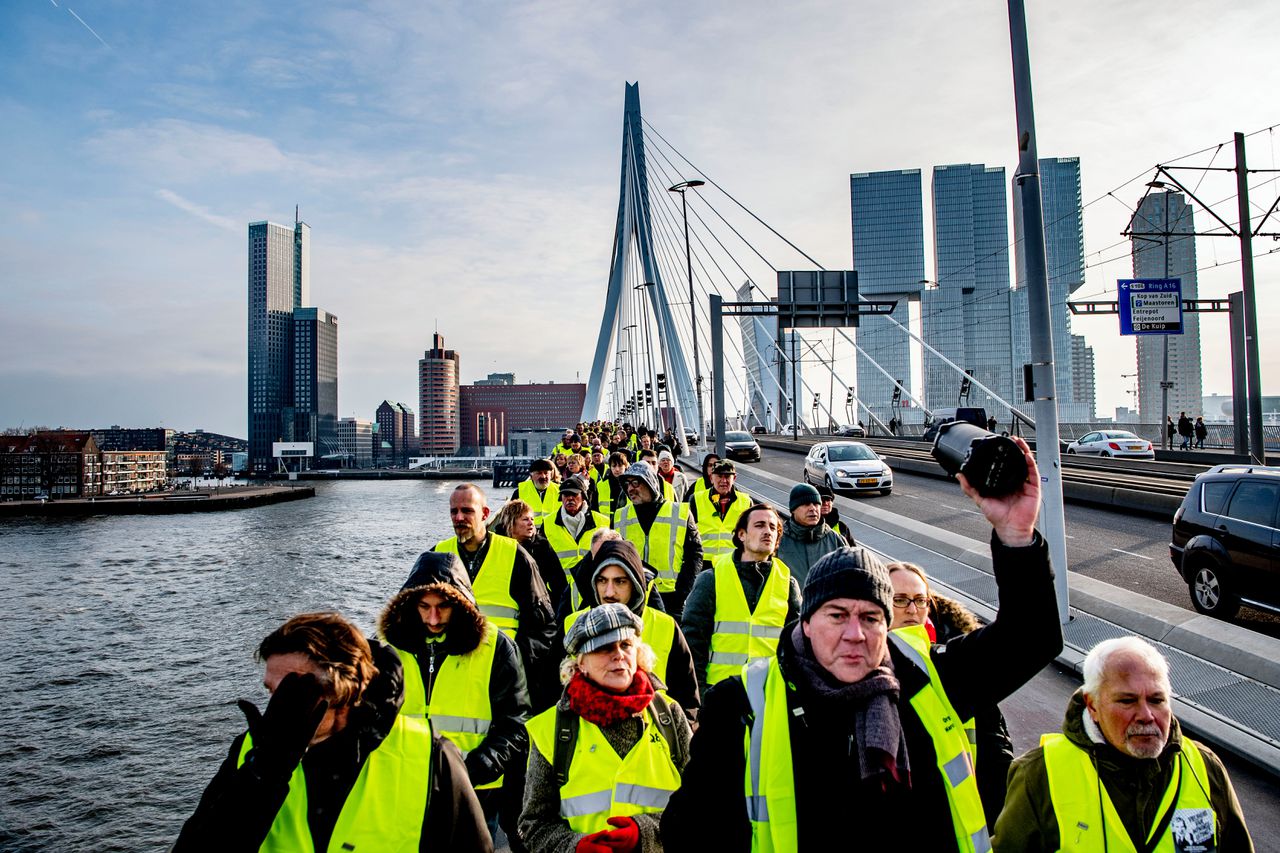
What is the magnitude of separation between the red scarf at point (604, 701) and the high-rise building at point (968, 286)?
417ft

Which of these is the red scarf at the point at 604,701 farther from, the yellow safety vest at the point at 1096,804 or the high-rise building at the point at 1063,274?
the high-rise building at the point at 1063,274

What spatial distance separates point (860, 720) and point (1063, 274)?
312 feet

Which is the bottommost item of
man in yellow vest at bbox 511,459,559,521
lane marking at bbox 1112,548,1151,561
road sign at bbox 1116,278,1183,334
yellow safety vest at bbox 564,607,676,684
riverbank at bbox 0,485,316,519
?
riverbank at bbox 0,485,316,519

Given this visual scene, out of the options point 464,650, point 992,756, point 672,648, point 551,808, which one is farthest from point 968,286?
point 551,808

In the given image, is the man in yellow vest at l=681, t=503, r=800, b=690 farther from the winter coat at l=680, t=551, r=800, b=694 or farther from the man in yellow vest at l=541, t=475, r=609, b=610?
the man in yellow vest at l=541, t=475, r=609, b=610

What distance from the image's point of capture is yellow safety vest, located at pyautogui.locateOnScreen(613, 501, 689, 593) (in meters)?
6.92

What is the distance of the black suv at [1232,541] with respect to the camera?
795 centimetres

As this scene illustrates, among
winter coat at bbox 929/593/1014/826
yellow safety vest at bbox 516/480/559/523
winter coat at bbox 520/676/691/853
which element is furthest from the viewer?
yellow safety vest at bbox 516/480/559/523

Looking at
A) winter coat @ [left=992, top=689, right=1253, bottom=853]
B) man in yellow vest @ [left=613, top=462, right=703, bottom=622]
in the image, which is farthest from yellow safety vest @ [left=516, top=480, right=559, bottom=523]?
winter coat @ [left=992, top=689, right=1253, bottom=853]

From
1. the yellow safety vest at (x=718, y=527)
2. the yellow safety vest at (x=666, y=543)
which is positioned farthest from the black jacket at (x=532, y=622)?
the yellow safety vest at (x=718, y=527)

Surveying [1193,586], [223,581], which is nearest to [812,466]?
[1193,586]

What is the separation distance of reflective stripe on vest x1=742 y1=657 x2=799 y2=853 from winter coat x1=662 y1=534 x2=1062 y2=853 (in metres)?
0.02

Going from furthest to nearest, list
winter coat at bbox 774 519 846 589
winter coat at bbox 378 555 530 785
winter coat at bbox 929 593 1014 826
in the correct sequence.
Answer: winter coat at bbox 774 519 846 589 → winter coat at bbox 378 555 530 785 → winter coat at bbox 929 593 1014 826

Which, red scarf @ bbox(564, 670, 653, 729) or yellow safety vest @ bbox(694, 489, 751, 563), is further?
yellow safety vest @ bbox(694, 489, 751, 563)
